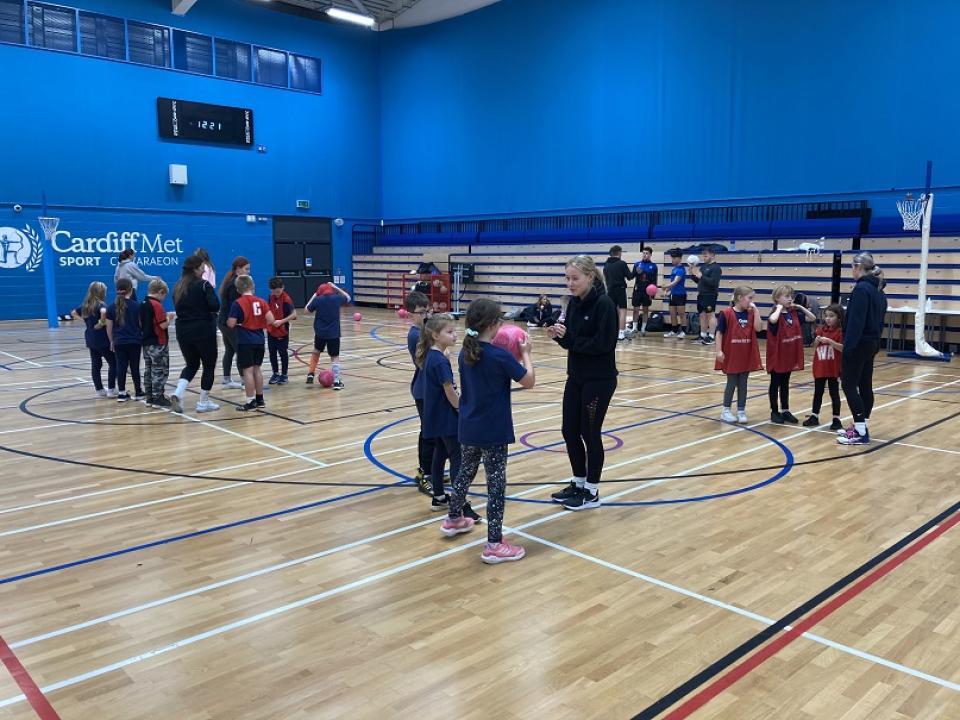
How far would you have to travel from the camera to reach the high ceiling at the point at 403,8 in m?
23.0

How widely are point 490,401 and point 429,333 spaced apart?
2.45 feet

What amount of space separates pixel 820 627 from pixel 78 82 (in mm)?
21910

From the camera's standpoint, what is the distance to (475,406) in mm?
4074

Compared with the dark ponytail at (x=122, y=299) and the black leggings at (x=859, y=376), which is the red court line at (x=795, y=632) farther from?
the dark ponytail at (x=122, y=299)

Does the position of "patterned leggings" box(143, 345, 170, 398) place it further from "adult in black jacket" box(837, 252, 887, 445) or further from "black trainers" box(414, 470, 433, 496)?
"adult in black jacket" box(837, 252, 887, 445)

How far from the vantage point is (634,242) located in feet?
61.7

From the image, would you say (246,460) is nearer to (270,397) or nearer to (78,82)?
(270,397)

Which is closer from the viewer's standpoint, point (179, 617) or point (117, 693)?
point (117, 693)

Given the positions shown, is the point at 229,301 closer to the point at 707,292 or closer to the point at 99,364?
the point at 99,364

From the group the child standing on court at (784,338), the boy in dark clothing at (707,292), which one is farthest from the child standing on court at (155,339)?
the boy in dark clothing at (707,292)

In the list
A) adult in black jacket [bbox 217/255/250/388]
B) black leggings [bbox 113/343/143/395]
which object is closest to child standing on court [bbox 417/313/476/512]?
adult in black jacket [bbox 217/255/250/388]

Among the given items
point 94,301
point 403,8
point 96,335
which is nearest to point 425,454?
point 94,301

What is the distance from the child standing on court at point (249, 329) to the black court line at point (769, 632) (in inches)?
247

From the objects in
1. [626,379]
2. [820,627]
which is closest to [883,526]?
[820,627]
